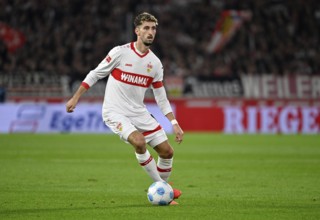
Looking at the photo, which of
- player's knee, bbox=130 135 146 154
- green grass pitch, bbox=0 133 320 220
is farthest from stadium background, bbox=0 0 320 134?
player's knee, bbox=130 135 146 154

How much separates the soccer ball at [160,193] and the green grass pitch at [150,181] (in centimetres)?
15

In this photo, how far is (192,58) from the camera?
33.8 meters

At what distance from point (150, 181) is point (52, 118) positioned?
15942 millimetres

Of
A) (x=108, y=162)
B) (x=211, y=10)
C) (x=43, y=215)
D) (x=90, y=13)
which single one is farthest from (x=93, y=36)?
(x=43, y=215)

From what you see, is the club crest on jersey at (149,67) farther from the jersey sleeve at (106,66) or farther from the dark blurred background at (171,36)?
the dark blurred background at (171,36)

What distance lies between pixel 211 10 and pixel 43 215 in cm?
2865

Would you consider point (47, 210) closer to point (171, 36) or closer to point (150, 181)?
point (150, 181)

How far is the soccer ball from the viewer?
29.6 ft

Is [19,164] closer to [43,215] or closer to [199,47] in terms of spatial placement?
[43,215]

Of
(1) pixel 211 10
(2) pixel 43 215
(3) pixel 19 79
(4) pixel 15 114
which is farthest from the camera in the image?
(1) pixel 211 10

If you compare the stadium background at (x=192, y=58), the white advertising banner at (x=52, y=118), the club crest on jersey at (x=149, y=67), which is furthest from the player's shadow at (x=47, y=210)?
the stadium background at (x=192, y=58)

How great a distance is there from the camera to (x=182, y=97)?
107ft

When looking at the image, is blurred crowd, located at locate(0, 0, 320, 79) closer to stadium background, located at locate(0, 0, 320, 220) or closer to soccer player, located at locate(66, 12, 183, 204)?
stadium background, located at locate(0, 0, 320, 220)

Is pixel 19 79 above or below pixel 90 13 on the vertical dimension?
below
